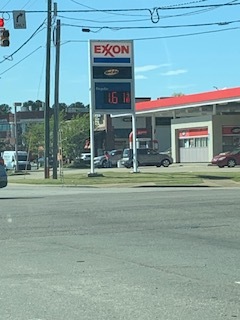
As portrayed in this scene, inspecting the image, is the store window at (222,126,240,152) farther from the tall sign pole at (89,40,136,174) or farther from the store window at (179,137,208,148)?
the tall sign pole at (89,40,136,174)

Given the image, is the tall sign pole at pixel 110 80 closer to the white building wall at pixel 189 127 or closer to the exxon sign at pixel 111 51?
the exxon sign at pixel 111 51

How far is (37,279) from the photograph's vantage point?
9.21 m

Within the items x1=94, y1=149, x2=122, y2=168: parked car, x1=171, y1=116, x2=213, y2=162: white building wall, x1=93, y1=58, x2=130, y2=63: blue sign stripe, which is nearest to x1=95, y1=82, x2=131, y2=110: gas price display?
x1=93, y1=58, x2=130, y2=63: blue sign stripe

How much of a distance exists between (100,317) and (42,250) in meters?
5.13

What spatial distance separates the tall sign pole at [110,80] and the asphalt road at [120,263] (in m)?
21.6

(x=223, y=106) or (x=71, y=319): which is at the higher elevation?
(x=223, y=106)

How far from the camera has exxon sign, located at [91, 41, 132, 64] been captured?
134 feet

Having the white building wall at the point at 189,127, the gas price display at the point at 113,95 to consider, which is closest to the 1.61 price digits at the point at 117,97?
the gas price display at the point at 113,95

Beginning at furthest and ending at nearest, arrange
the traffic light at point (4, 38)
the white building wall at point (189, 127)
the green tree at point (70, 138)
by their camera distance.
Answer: the green tree at point (70, 138)
the white building wall at point (189, 127)
the traffic light at point (4, 38)

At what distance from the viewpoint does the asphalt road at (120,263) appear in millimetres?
7441

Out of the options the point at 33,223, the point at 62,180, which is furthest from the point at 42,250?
the point at 62,180

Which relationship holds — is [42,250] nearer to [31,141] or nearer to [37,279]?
[37,279]

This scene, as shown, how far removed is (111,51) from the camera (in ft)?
135

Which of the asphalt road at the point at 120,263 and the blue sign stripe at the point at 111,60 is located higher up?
the blue sign stripe at the point at 111,60
